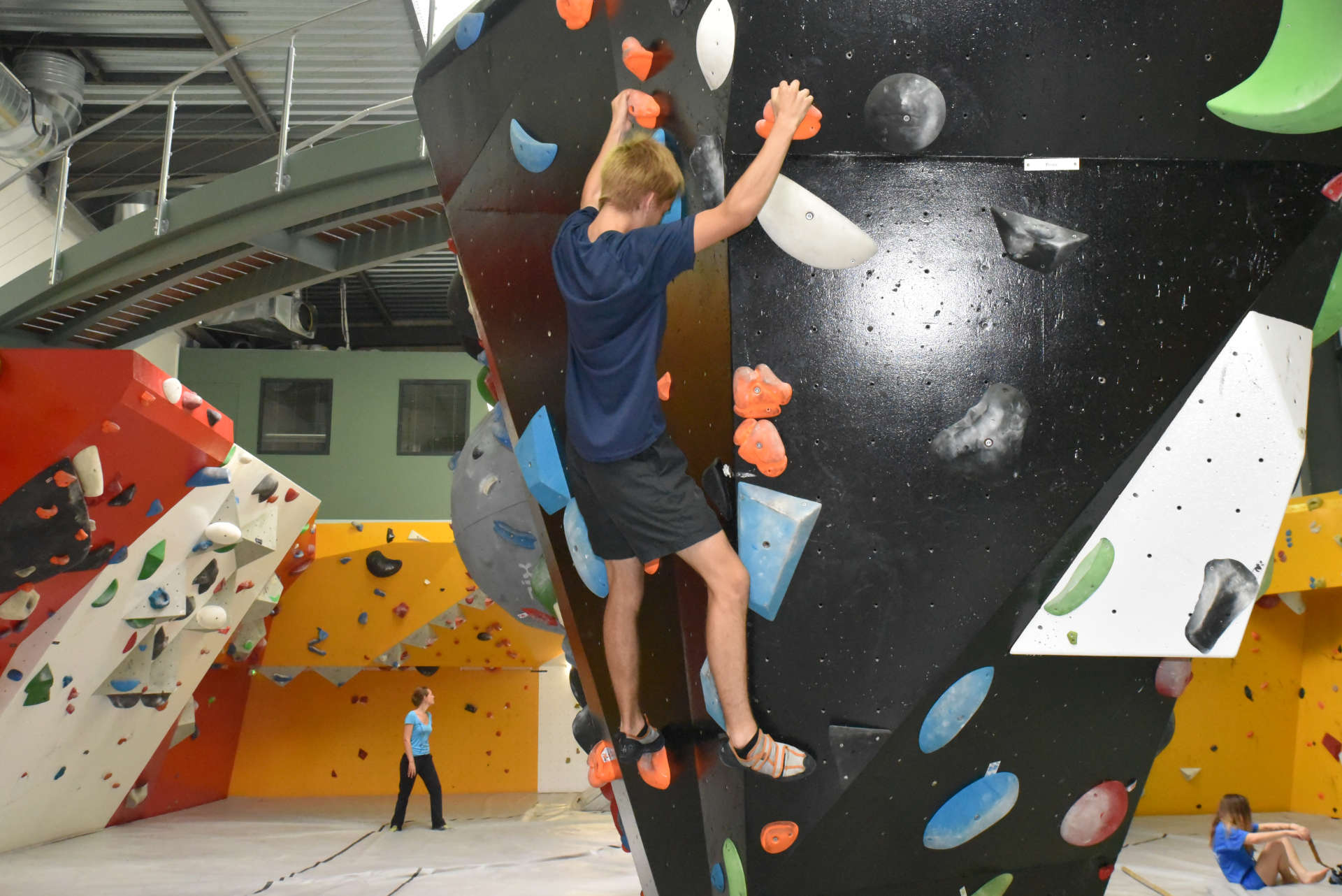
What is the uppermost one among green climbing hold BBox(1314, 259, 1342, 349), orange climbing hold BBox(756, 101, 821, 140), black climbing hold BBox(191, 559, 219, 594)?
orange climbing hold BBox(756, 101, 821, 140)

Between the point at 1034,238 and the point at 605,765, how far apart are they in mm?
1583

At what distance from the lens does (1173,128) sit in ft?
6.38

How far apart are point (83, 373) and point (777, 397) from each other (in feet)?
11.8

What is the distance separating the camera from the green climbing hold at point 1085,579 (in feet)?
6.75

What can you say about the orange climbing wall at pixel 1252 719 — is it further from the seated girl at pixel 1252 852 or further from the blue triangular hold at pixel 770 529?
the blue triangular hold at pixel 770 529

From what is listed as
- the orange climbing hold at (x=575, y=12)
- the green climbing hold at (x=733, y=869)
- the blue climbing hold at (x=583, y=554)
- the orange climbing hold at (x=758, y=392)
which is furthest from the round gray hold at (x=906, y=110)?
the green climbing hold at (x=733, y=869)

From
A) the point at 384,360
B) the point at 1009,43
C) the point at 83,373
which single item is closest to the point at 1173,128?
the point at 1009,43

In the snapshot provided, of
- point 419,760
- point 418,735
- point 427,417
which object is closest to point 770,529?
point 418,735

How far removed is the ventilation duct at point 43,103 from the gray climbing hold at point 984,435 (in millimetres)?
5407

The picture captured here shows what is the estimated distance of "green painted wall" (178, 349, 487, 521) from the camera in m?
10.9

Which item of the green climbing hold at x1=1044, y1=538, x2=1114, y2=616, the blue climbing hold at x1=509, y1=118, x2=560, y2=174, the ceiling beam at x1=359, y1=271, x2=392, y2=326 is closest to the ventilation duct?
the ceiling beam at x1=359, y1=271, x2=392, y2=326

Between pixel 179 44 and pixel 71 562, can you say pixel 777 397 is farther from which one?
pixel 179 44

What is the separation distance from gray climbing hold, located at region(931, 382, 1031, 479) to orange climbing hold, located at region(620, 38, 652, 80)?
0.92m

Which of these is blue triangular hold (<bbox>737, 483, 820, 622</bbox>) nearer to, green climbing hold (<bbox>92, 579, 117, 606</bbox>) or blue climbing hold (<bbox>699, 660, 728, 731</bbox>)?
blue climbing hold (<bbox>699, 660, 728, 731</bbox>)
